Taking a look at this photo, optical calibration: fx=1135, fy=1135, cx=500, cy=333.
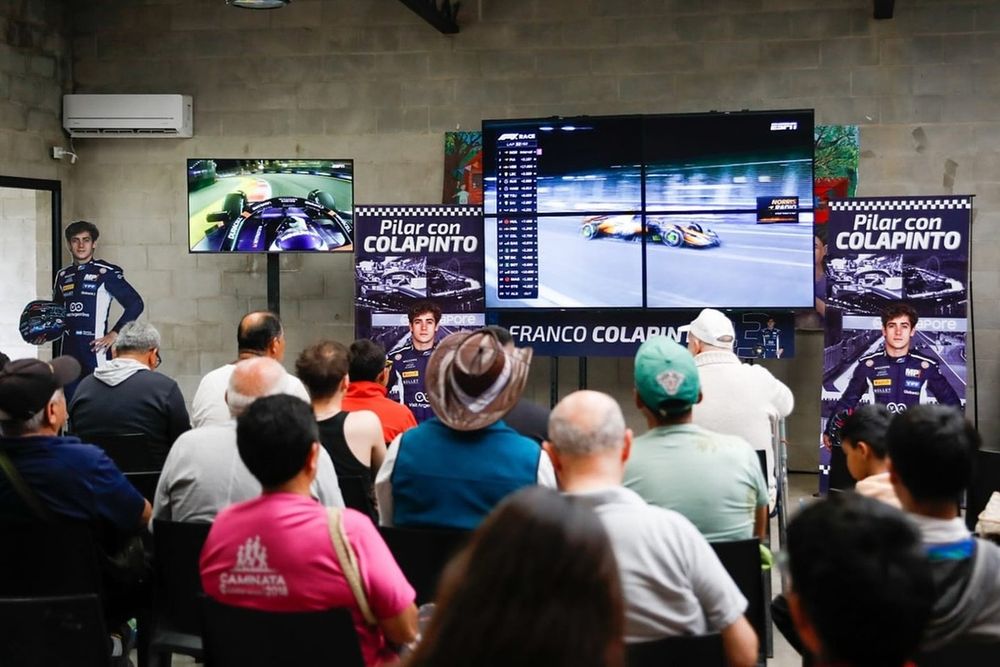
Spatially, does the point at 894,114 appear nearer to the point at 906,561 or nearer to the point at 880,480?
the point at 880,480

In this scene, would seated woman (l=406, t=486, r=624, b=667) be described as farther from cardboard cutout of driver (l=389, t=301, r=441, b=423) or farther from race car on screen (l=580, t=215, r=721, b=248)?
cardboard cutout of driver (l=389, t=301, r=441, b=423)

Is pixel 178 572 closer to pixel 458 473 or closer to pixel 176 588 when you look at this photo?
pixel 176 588

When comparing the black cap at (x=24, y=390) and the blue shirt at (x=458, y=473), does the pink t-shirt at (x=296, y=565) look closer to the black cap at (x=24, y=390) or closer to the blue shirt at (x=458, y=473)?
the blue shirt at (x=458, y=473)

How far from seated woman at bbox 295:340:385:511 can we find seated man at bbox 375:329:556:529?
73 cm

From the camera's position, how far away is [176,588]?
9.62 feet

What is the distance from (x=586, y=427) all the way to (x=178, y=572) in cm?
124

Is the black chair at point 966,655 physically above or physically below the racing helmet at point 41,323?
below

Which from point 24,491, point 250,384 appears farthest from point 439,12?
point 24,491

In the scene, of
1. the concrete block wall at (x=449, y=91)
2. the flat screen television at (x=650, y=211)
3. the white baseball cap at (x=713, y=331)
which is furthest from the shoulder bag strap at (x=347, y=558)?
the concrete block wall at (x=449, y=91)

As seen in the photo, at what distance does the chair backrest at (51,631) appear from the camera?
2.31 m

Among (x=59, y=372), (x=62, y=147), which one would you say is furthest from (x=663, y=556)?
(x=62, y=147)

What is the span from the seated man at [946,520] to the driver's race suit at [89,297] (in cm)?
641

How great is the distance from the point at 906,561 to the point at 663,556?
2.38 feet

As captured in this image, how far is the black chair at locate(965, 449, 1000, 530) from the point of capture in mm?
3590
